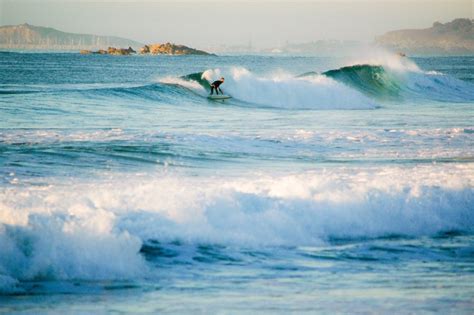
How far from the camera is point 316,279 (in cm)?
755

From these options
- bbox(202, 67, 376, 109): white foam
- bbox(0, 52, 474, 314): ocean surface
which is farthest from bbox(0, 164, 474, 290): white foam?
bbox(202, 67, 376, 109): white foam

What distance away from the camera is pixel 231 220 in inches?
371

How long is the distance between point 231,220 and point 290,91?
23605mm

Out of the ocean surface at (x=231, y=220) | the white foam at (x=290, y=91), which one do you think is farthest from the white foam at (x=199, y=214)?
the white foam at (x=290, y=91)

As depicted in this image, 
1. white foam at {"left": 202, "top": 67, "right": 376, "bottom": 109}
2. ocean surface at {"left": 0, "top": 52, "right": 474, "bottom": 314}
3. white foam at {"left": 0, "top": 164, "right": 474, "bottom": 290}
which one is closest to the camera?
ocean surface at {"left": 0, "top": 52, "right": 474, "bottom": 314}

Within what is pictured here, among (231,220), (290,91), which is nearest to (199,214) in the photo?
(231,220)

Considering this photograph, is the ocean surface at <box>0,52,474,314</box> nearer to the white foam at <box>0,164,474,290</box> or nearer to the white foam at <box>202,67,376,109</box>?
the white foam at <box>0,164,474,290</box>

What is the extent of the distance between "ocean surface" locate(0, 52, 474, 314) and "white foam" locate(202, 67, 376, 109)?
39.4 feet

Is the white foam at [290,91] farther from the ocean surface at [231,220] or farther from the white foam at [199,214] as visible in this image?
the white foam at [199,214]

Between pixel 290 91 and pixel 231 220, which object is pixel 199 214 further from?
pixel 290 91

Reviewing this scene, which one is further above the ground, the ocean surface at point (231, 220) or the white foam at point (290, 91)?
the white foam at point (290, 91)

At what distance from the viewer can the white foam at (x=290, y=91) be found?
31.0m

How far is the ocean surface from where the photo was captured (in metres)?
7.05

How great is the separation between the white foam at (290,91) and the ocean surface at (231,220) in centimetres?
1200
